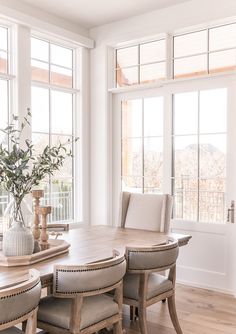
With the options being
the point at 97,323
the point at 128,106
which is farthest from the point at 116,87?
the point at 97,323

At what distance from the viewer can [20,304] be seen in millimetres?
1710

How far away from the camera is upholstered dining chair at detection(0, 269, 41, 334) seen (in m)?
1.65

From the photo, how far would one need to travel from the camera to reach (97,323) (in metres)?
2.21

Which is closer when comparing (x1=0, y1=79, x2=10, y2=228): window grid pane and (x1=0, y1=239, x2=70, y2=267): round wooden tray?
(x1=0, y1=239, x2=70, y2=267): round wooden tray

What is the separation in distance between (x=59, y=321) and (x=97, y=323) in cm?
22

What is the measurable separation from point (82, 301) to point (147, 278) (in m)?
0.61

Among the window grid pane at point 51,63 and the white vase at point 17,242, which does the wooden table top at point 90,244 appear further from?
the window grid pane at point 51,63

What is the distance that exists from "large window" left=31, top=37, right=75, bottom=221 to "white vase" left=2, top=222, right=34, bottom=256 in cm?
229

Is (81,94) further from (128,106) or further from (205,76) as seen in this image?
(205,76)

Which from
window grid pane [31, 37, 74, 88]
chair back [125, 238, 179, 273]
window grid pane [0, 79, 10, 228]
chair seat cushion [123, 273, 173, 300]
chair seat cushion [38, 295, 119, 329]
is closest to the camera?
chair seat cushion [38, 295, 119, 329]

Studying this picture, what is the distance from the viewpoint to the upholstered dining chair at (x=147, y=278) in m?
2.49

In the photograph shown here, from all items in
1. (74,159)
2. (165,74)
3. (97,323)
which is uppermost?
(165,74)

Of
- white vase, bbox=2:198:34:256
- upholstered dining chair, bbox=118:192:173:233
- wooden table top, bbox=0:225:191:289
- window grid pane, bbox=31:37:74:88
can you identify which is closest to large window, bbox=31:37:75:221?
window grid pane, bbox=31:37:74:88

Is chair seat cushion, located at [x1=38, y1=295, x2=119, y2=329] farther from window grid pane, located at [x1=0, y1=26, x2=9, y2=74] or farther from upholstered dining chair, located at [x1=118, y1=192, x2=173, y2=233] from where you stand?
window grid pane, located at [x1=0, y1=26, x2=9, y2=74]
